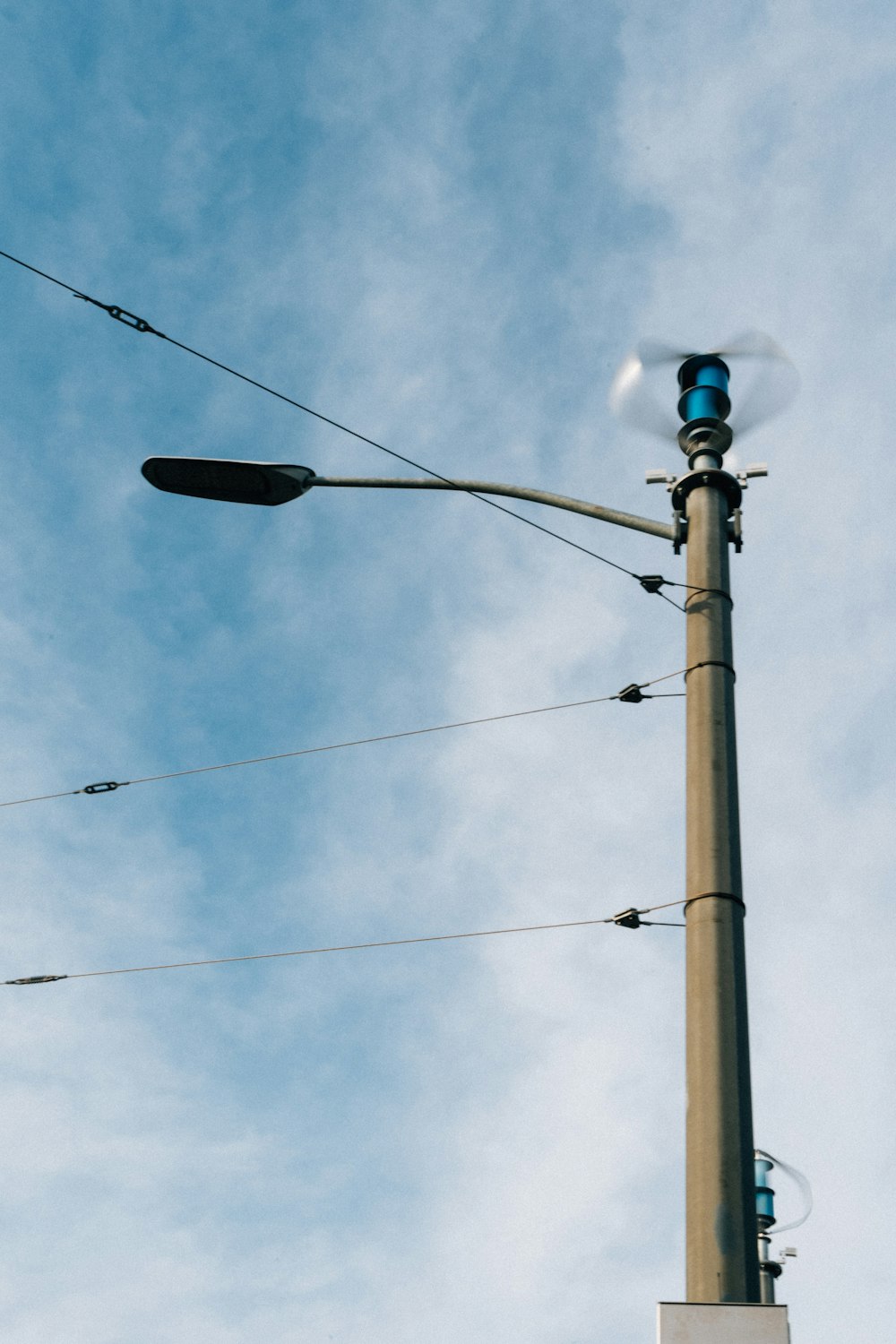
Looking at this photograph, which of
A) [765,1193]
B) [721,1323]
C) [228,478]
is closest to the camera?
[721,1323]

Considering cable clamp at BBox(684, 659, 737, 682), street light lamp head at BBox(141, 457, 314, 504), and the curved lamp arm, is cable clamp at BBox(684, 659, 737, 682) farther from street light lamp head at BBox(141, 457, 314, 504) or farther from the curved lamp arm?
street light lamp head at BBox(141, 457, 314, 504)

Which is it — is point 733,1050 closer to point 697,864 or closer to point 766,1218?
point 697,864

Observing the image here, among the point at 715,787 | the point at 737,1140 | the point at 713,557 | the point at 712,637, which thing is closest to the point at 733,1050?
the point at 737,1140

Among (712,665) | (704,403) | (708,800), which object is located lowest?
(708,800)

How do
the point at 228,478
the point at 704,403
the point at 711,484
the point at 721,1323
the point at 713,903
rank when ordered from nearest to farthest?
1. the point at 721,1323
2. the point at 713,903
3. the point at 711,484
4. the point at 704,403
5. the point at 228,478

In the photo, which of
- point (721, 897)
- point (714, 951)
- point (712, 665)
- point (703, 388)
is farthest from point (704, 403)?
point (714, 951)

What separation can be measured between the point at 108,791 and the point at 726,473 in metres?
6.30

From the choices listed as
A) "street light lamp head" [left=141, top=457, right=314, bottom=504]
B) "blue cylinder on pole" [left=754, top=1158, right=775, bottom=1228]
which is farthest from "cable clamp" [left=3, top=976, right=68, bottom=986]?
"blue cylinder on pole" [left=754, top=1158, right=775, bottom=1228]

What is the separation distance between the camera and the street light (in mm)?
5500

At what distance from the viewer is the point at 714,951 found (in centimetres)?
604

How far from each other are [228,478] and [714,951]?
170 inches

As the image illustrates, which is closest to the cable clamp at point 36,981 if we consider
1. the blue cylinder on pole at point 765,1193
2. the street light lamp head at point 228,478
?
the street light lamp head at point 228,478

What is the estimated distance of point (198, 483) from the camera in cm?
845

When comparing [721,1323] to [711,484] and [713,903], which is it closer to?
[713,903]
